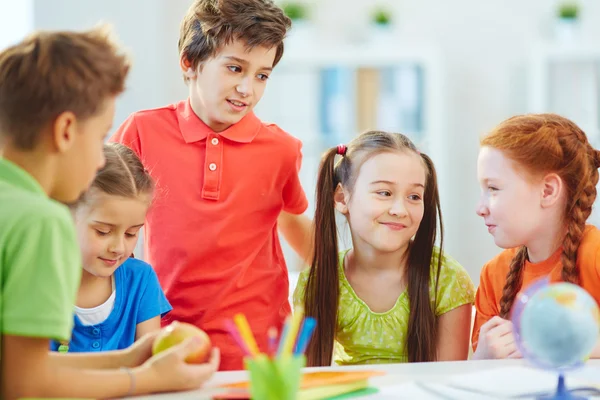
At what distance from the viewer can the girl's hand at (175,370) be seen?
1.17 metres

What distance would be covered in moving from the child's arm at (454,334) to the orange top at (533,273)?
33 mm

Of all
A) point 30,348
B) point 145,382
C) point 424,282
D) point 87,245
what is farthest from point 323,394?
point 424,282

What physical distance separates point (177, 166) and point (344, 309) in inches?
20.2

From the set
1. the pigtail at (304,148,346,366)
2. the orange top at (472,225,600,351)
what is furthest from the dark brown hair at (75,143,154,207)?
the orange top at (472,225,600,351)

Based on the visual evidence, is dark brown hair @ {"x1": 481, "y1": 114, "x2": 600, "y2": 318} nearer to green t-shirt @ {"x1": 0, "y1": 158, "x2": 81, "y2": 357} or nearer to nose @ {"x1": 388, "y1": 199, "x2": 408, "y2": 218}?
nose @ {"x1": 388, "y1": 199, "x2": 408, "y2": 218}

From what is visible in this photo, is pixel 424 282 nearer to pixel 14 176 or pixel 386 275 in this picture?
pixel 386 275

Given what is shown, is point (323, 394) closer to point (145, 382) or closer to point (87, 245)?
point (145, 382)

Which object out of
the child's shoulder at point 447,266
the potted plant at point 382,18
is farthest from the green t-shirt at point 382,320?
the potted plant at point 382,18

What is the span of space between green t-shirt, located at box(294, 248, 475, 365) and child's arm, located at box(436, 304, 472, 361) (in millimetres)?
18

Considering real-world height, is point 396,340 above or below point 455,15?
below

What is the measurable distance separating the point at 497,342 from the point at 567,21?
3507 mm

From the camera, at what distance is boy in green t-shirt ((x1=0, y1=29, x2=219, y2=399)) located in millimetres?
1017

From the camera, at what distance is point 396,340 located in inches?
74.2

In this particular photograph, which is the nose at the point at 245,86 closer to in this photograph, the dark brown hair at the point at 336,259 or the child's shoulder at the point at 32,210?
the dark brown hair at the point at 336,259
